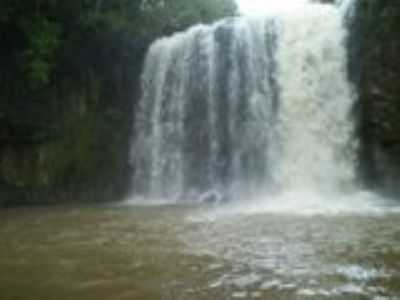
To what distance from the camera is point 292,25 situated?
14.8 m

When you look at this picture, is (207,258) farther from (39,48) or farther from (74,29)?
(74,29)

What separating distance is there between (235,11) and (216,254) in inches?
712

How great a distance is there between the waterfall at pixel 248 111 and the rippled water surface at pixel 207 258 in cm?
432

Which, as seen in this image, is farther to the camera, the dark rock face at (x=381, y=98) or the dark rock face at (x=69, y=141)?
the dark rock face at (x=69, y=141)

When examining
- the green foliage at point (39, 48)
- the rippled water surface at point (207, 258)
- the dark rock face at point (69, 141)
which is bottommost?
the rippled water surface at point (207, 258)

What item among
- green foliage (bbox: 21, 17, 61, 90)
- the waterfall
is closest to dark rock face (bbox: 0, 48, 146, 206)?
the waterfall

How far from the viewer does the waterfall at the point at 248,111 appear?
528 inches

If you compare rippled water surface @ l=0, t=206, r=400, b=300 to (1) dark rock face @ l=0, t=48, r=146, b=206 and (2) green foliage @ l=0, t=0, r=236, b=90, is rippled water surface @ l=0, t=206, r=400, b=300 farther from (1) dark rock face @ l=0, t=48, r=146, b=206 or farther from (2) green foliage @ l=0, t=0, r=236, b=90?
(2) green foliage @ l=0, t=0, r=236, b=90

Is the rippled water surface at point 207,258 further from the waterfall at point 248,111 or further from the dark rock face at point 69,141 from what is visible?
the dark rock face at point 69,141

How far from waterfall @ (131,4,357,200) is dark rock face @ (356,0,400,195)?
42cm

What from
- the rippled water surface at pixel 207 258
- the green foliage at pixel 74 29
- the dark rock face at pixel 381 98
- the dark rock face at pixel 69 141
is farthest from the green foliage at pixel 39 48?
the dark rock face at pixel 381 98

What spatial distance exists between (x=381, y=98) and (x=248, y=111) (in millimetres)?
3150

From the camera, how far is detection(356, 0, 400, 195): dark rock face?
12.4 m

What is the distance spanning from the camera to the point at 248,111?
47.3ft
